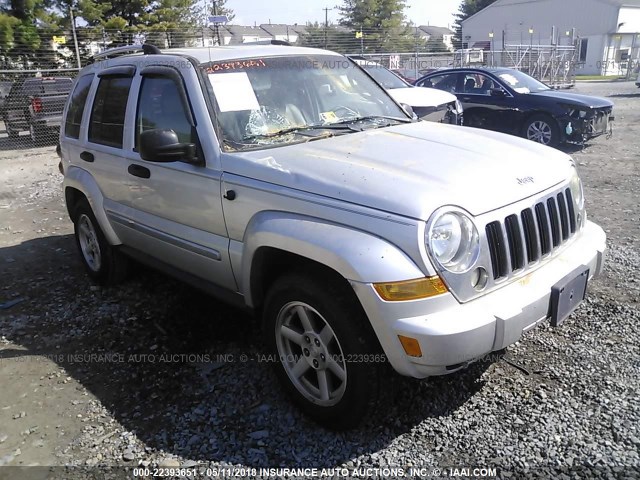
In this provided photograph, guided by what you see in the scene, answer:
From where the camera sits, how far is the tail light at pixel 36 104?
14.4 m

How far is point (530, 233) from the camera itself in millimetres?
2826

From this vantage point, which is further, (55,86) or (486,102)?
(55,86)

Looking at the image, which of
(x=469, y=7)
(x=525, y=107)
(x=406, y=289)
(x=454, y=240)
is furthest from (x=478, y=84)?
(x=469, y=7)

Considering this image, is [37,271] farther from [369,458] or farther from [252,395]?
[369,458]

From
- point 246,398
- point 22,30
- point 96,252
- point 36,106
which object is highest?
point 22,30

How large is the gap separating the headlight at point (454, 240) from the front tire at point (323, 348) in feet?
1.57

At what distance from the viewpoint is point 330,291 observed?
8.85 feet

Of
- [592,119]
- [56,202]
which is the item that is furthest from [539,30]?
[56,202]

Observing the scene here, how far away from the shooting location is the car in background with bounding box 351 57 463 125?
9773mm

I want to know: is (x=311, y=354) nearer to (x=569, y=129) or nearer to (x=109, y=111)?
(x=109, y=111)

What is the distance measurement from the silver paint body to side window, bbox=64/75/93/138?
1.03 m

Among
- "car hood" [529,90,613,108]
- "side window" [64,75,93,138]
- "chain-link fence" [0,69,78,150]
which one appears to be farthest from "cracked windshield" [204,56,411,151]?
"chain-link fence" [0,69,78,150]

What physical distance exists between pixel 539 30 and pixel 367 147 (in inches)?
2019

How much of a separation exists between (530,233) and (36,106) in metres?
14.9
